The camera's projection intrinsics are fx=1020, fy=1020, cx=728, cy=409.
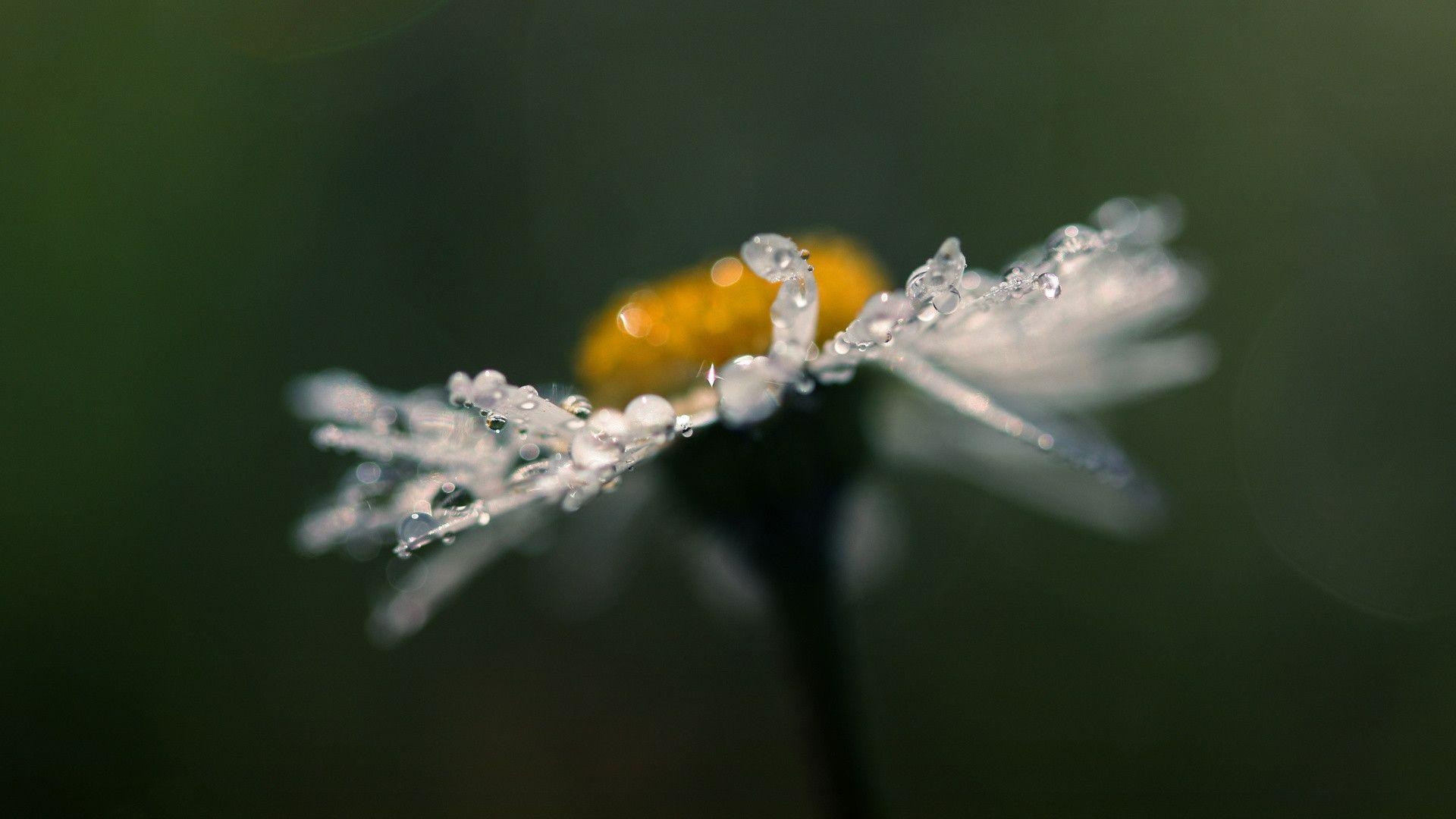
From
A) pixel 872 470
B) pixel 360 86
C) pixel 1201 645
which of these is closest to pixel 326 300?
pixel 360 86

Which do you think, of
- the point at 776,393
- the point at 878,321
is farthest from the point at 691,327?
the point at 878,321

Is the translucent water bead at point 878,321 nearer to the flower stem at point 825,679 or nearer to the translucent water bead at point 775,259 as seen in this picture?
the translucent water bead at point 775,259

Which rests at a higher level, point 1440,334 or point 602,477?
point 1440,334

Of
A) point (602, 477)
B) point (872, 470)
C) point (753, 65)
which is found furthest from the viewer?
point (753, 65)

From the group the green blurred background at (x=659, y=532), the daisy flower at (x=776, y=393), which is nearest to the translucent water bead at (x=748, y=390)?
the daisy flower at (x=776, y=393)

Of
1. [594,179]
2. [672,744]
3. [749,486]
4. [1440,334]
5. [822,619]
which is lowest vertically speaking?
[822,619]

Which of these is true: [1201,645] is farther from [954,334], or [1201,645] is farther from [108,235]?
[108,235]

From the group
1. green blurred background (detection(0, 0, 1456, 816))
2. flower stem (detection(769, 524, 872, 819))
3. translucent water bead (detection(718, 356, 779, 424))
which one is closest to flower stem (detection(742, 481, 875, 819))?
flower stem (detection(769, 524, 872, 819))
